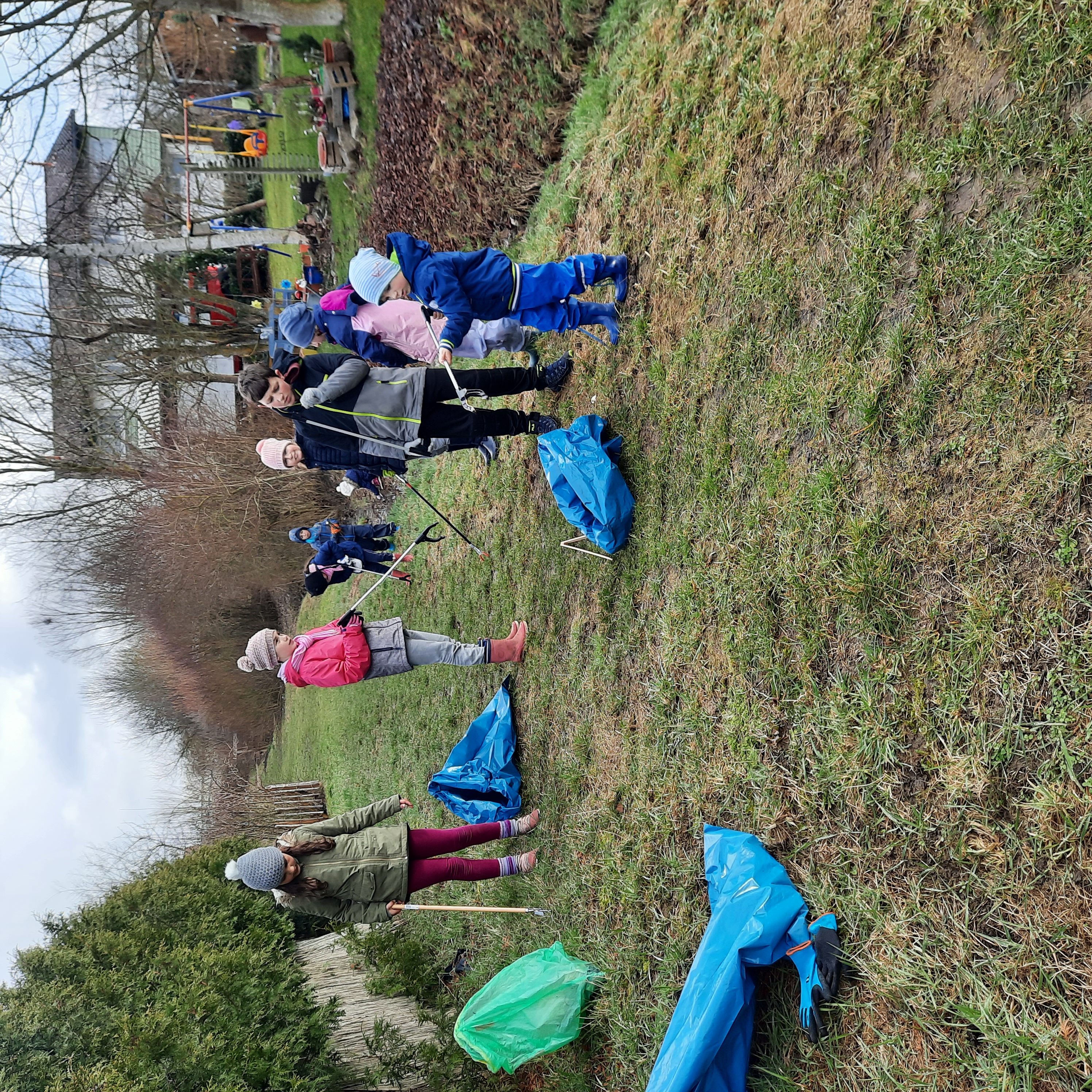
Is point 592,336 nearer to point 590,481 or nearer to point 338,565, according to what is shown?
point 590,481

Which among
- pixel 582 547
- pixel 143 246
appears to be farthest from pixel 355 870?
pixel 143 246

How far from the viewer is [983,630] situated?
7.57 ft

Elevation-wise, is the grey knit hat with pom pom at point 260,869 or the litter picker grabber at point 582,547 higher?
the litter picker grabber at point 582,547

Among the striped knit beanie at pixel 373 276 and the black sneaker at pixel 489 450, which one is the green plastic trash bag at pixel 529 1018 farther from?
the striped knit beanie at pixel 373 276

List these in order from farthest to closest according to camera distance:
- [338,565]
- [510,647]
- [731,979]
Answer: [338,565] < [510,647] < [731,979]

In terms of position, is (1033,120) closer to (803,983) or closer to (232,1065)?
(803,983)

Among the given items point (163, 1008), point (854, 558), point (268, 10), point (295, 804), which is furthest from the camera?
point (295, 804)

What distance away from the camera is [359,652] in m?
5.30

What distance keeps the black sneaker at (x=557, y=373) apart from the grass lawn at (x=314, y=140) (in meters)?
8.56

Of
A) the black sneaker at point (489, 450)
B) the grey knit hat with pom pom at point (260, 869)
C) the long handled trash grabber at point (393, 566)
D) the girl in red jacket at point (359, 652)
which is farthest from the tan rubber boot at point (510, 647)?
the grey knit hat with pom pom at point (260, 869)

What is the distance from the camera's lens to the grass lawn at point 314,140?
11336mm

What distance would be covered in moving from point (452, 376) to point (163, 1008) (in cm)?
454

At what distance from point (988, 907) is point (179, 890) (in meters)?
7.52

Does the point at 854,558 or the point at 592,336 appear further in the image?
the point at 592,336
